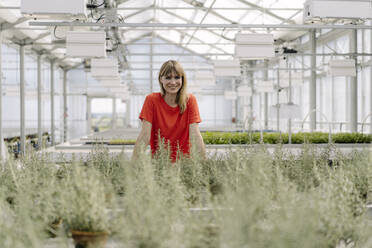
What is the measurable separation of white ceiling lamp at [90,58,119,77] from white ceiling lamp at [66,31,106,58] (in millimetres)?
2014

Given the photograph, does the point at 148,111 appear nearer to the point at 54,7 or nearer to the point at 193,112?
the point at 193,112

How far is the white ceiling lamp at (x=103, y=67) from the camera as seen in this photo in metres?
6.31

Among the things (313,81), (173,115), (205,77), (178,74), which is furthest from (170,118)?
(313,81)

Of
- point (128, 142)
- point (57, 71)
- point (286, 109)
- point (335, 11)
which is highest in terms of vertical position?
point (57, 71)

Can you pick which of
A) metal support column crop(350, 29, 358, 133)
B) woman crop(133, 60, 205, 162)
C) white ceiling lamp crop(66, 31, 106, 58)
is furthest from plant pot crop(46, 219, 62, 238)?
metal support column crop(350, 29, 358, 133)

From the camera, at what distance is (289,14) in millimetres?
10812

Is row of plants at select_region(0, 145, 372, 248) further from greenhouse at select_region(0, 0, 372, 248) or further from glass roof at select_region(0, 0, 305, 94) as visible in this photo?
Answer: glass roof at select_region(0, 0, 305, 94)

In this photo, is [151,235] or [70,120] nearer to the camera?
[151,235]

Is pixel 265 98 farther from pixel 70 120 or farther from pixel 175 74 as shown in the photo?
pixel 175 74

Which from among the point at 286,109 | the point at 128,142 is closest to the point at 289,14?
the point at 286,109

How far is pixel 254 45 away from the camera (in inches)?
183

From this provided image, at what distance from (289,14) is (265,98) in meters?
6.92

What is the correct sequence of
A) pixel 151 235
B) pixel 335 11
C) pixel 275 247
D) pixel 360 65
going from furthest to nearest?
pixel 360 65 → pixel 335 11 → pixel 151 235 → pixel 275 247

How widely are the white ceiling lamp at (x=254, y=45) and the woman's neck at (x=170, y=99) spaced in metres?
2.37
